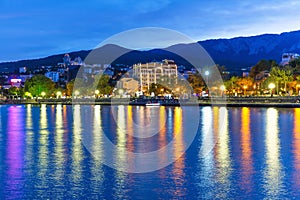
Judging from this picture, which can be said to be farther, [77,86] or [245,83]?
[77,86]

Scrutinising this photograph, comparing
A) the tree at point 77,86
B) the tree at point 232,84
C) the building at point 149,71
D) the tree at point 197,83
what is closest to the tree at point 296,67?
the tree at point 232,84

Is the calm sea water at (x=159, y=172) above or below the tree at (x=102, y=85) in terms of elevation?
below

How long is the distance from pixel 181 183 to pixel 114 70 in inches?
6810

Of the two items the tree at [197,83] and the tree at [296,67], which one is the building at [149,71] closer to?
the tree at [197,83]

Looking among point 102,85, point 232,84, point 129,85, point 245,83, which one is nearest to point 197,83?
point 232,84

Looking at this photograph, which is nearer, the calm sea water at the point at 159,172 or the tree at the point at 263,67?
the calm sea water at the point at 159,172

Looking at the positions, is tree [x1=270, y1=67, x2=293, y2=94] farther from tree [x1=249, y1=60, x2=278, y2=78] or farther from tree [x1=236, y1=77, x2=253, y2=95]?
tree [x1=236, y1=77, x2=253, y2=95]

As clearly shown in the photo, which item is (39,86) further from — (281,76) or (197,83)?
(281,76)

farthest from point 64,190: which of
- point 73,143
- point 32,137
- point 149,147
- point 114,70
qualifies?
point 114,70

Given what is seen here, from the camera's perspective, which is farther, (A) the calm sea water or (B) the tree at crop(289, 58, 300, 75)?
(B) the tree at crop(289, 58, 300, 75)

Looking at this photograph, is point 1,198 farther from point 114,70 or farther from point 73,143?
point 114,70

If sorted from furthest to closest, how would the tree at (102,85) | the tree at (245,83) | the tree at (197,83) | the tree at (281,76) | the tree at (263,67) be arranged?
the tree at (102,85)
the tree at (197,83)
the tree at (263,67)
the tree at (245,83)
the tree at (281,76)

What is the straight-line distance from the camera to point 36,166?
14.1 m

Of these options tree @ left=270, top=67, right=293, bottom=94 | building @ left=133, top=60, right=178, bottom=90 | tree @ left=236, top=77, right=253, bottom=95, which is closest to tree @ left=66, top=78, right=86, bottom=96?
tree @ left=236, top=77, right=253, bottom=95
